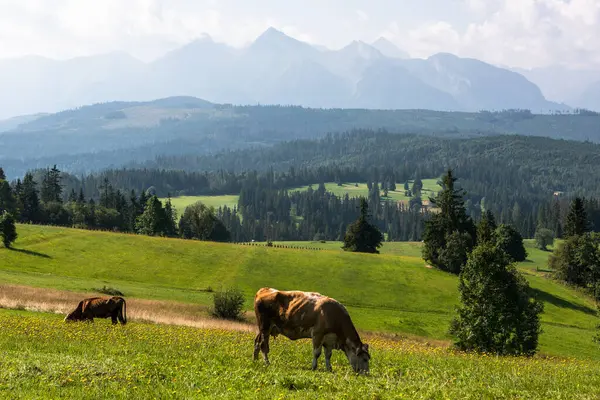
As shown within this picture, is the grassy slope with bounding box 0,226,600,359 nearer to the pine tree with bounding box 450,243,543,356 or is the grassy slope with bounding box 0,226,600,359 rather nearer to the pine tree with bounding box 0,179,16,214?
the pine tree with bounding box 450,243,543,356

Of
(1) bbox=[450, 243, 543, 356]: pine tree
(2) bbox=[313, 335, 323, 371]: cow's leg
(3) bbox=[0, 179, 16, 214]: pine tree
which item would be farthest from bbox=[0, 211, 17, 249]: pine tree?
(2) bbox=[313, 335, 323, 371]: cow's leg

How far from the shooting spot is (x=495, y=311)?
43.9 m

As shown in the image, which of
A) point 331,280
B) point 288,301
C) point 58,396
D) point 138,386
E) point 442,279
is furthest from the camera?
point 442,279

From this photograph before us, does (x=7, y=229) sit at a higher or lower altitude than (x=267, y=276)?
higher

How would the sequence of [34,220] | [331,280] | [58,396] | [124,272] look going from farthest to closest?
[34,220]
[331,280]
[124,272]
[58,396]

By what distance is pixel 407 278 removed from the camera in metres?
90.5

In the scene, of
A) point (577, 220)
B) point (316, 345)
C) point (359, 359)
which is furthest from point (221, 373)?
point (577, 220)

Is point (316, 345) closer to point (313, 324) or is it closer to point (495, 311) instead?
point (313, 324)

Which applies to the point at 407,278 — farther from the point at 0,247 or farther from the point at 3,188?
the point at 3,188

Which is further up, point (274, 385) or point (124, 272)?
point (274, 385)

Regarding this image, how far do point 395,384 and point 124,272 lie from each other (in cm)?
6870

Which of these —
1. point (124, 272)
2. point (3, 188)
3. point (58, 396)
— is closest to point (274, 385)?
point (58, 396)

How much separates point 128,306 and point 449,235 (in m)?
73.3

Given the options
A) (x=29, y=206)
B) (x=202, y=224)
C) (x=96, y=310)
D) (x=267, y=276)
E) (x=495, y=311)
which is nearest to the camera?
(x=96, y=310)
